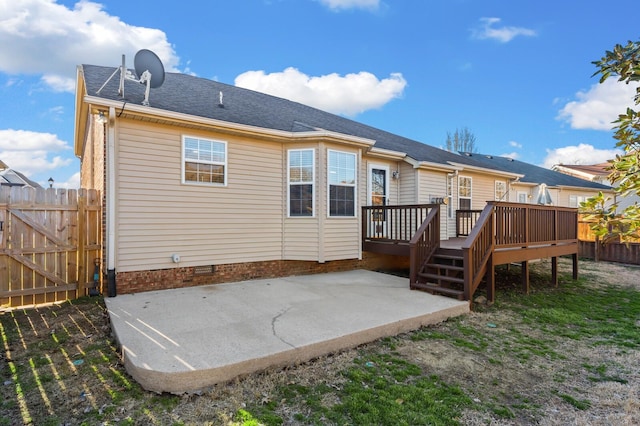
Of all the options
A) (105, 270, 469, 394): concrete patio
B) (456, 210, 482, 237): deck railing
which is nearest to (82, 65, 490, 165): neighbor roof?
(456, 210, 482, 237): deck railing

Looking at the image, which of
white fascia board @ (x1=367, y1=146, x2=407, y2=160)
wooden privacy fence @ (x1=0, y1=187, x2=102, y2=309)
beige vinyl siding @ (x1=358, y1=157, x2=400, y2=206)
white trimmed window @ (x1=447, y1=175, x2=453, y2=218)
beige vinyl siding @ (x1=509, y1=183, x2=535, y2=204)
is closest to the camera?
wooden privacy fence @ (x1=0, y1=187, x2=102, y2=309)

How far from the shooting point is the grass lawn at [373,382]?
8.95 feet

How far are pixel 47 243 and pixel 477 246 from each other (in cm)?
802

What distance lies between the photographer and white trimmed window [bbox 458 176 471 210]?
1141cm

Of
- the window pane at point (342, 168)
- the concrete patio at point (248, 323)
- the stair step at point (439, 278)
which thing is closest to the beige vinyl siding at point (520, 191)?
the window pane at point (342, 168)

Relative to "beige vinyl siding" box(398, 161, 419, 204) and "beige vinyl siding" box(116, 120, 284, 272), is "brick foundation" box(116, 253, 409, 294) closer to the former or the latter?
"beige vinyl siding" box(116, 120, 284, 272)

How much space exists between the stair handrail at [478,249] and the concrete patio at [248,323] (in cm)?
53

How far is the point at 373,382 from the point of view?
329cm

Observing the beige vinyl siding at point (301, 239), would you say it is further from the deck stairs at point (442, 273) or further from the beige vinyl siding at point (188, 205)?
the deck stairs at point (442, 273)

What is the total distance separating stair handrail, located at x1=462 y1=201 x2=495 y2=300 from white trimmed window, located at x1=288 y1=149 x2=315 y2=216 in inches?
141

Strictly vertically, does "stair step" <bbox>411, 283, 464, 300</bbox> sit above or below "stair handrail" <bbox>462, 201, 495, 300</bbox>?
below

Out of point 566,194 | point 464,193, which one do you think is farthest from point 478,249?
point 566,194

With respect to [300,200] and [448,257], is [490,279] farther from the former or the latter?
[300,200]

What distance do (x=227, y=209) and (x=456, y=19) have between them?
12.2 m
